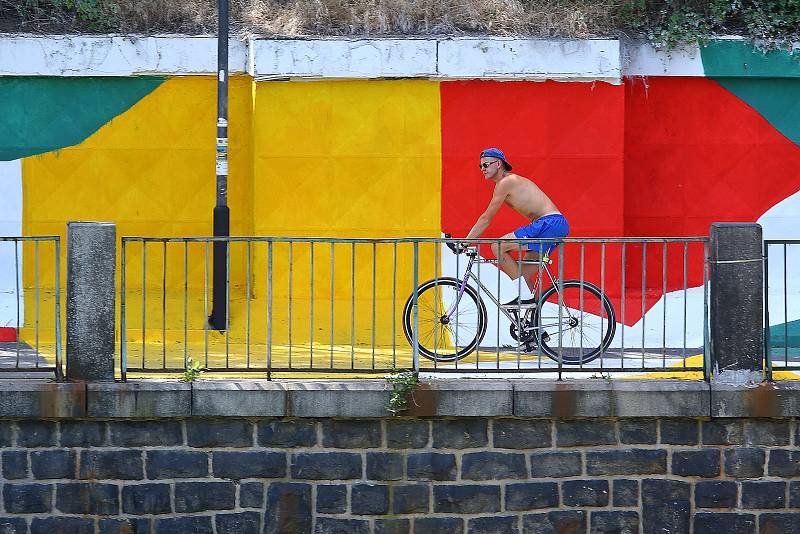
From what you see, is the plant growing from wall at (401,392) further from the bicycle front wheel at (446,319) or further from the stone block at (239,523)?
the stone block at (239,523)

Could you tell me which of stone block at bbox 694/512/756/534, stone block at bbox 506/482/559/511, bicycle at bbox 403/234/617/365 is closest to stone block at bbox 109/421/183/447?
bicycle at bbox 403/234/617/365

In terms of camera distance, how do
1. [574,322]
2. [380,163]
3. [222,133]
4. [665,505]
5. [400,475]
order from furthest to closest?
[380,163] < [222,133] < [574,322] < [665,505] < [400,475]

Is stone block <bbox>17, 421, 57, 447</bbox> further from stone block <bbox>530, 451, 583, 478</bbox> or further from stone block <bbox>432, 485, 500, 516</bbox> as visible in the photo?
stone block <bbox>530, 451, 583, 478</bbox>

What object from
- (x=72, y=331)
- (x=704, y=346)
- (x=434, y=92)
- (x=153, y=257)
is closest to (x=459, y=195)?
(x=434, y=92)

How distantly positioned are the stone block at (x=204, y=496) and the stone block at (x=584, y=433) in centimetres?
216

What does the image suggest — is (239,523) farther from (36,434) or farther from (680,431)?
(680,431)

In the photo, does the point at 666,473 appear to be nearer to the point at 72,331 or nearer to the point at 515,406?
the point at 515,406

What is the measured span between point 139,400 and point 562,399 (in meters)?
2.70

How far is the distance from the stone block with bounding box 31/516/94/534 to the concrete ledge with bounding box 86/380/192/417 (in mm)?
704

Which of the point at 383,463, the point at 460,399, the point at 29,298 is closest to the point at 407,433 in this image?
the point at 383,463

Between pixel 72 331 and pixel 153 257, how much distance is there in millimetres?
4313

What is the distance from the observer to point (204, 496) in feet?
27.5

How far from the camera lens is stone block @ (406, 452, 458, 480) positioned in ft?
27.7

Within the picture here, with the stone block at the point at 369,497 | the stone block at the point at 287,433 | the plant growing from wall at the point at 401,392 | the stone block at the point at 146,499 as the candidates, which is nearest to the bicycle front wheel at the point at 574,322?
the plant growing from wall at the point at 401,392
